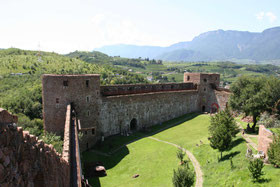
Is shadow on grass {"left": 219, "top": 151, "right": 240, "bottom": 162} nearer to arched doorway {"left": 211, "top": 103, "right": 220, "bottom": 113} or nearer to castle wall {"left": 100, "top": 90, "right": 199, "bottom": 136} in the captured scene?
castle wall {"left": 100, "top": 90, "right": 199, "bottom": 136}

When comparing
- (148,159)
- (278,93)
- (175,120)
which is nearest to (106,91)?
(148,159)

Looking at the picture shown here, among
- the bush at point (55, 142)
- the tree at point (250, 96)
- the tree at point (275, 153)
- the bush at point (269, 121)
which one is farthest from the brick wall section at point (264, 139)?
the bush at point (55, 142)

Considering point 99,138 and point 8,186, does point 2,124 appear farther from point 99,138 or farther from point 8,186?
point 99,138

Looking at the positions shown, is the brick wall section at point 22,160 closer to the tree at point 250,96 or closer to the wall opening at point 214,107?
the tree at point 250,96

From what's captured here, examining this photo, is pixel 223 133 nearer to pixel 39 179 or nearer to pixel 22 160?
pixel 39 179

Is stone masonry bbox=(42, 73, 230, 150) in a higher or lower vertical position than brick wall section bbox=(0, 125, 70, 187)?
lower

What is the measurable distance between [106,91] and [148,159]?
12869 mm

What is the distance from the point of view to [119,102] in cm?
3450

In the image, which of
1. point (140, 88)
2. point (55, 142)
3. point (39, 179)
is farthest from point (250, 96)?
point (39, 179)

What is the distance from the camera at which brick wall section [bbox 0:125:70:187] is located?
171 inches

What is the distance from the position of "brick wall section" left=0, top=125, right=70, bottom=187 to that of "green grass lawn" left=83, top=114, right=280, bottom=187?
1705 centimetres

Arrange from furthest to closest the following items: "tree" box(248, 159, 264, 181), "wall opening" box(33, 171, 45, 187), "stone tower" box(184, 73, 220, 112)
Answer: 1. "stone tower" box(184, 73, 220, 112)
2. "tree" box(248, 159, 264, 181)
3. "wall opening" box(33, 171, 45, 187)

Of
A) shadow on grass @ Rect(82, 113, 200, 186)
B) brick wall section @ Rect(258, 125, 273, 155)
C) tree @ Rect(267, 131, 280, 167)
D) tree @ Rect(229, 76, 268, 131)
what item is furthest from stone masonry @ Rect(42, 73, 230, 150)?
tree @ Rect(267, 131, 280, 167)

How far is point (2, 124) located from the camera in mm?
4426
